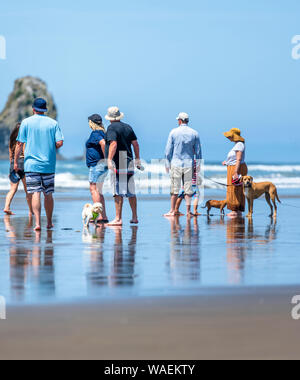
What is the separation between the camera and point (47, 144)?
36.9ft

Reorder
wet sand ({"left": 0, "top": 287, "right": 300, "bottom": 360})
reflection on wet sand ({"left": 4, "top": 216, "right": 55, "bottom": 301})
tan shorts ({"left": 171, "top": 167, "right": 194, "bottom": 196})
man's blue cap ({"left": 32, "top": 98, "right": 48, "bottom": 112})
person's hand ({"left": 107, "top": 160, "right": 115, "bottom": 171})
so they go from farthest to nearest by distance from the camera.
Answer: tan shorts ({"left": 171, "top": 167, "right": 194, "bottom": 196}) → person's hand ({"left": 107, "top": 160, "right": 115, "bottom": 171}) → man's blue cap ({"left": 32, "top": 98, "right": 48, "bottom": 112}) → reflection on wet sand ({"left": 4, "top": 216, "right": 55, "bottom": 301}) → wet sand ({"left": 0, "top": 287, "right": 300, "bottom": 360})

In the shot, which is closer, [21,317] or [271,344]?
[271,344]

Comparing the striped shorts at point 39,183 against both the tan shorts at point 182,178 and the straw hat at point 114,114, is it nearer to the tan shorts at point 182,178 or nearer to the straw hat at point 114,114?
the straw hat at point 114,114

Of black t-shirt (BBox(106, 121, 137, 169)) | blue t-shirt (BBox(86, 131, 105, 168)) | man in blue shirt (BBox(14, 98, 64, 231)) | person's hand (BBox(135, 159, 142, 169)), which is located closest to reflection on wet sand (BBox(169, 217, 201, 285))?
person's hand (BBox(135, 159, 142, 169))

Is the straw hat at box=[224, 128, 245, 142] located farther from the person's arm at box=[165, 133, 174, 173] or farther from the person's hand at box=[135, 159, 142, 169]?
the person's hand at box=[135, 159, 142, 169]

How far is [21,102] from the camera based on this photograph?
15100cm

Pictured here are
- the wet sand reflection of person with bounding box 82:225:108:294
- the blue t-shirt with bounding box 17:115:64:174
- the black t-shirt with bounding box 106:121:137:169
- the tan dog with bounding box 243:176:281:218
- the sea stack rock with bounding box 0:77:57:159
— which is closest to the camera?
the wet sand reflection of person with bounding box 82:225:108:294

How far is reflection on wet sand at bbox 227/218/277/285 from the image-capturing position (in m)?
7.48

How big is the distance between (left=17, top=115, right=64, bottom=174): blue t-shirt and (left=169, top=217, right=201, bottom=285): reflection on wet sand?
2242 mm
